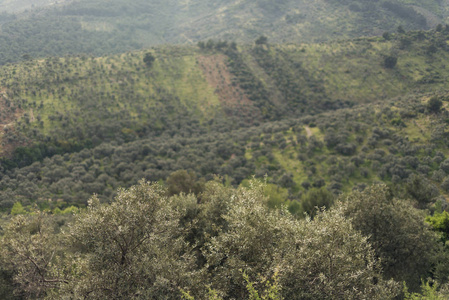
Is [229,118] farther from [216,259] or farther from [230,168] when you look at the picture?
[216,259]

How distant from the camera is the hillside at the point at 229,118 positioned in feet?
211

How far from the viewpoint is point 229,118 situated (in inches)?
4163

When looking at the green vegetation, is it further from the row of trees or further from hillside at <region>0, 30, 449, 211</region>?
hillside at <region>0, 30, 449, 211</region>

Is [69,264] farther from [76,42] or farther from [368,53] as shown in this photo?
[76,42]

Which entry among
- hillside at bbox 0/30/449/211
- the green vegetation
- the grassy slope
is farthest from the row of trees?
the grassy slope

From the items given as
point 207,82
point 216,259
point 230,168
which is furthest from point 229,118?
point 216,259

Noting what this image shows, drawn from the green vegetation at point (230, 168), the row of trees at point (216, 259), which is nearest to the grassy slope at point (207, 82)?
the green vegetation at point (230, 168)

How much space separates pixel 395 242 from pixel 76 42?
760 ft

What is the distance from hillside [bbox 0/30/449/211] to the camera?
64312mm

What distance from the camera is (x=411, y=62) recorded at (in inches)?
4434

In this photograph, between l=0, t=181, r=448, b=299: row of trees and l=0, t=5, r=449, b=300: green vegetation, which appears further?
l=0, t=5, r=449, b=300: green vegetation

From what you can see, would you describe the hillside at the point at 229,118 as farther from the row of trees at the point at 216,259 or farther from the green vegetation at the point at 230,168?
the row of trees at the point at 216,259

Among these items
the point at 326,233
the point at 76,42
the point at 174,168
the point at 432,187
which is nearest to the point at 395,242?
the point at 326,233

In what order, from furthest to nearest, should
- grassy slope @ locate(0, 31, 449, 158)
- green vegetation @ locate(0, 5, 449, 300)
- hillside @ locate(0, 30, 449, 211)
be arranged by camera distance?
grassy slope @ locate(0, 31, 449, 158)
hillside @ locate(0, 30, 449, 211)
green vegetation @ locate(0, 5, 449, 300)
